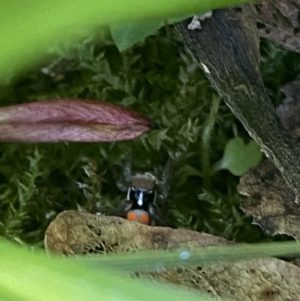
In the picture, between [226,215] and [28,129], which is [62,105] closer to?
[28,129]

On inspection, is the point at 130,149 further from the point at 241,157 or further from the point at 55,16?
the point at 55,16

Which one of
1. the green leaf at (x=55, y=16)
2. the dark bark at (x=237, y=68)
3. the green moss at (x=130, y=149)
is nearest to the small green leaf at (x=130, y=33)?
the dark bark at (x=237, y=68)

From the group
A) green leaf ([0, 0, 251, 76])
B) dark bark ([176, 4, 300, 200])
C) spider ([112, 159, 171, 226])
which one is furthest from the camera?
spider ([112, 159, 171, 226])

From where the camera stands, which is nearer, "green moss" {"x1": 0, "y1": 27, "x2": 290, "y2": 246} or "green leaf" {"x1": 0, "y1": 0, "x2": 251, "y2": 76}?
"green leaf" {"x1": 0, "y1": 0, "x2": 251, "y2": 76}

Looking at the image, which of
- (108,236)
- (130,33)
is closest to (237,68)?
(130,33)

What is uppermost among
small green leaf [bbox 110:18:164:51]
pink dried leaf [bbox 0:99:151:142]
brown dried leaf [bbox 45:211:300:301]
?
small green leaf [bbox 110:18:164:51]

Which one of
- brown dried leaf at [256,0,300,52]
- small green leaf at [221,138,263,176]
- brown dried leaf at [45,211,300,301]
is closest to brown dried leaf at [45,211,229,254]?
brown dried leaf at [45,211,300,301]

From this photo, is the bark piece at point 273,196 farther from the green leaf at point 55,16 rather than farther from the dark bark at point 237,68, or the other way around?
the green leaf at point 55,16

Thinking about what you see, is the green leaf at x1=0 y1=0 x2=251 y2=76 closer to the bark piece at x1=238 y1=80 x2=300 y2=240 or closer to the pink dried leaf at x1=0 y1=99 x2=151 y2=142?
the pink dried leaf at x1=0 y1=99 x2=151 y2=142
